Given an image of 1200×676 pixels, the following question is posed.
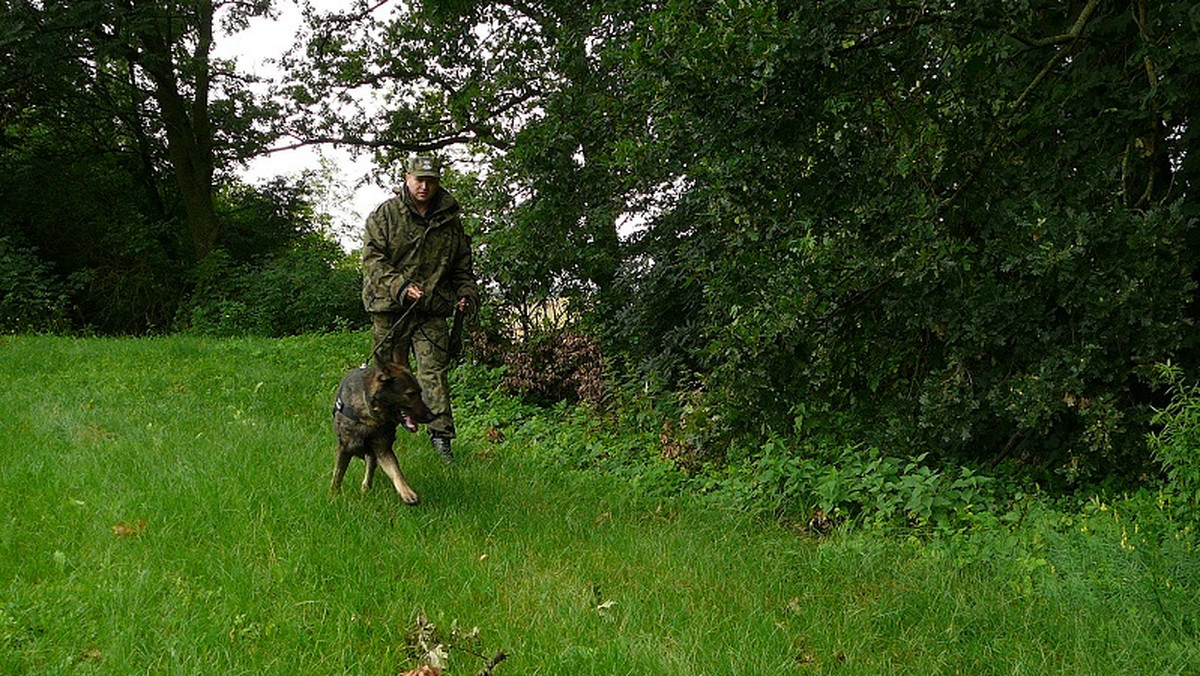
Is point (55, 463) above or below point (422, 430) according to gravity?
above

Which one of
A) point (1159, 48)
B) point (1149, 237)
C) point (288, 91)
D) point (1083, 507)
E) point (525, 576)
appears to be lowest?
point (1083, 507)

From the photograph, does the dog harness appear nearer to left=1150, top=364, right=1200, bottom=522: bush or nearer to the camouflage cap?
the camouflage cap

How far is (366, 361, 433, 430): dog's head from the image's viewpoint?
490cm

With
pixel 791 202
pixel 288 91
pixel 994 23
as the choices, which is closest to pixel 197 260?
pixel 288 91

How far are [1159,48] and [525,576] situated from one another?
4977mm

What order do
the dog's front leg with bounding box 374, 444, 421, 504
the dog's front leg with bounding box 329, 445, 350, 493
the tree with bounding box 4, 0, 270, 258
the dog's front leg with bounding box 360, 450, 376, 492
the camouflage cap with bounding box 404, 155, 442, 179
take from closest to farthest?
the dog's front leg with bounding box 374, 444, 421, 504, the dog's front leg with bounding box 329, 445, 350, 493, the dog's front leg with bounding box 360, 450, 376, 492, the camouflage cap with bounding box 404, 155, 442, 179, the tree with bounding box 4, 0, 270, 258

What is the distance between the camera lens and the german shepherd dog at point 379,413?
491 cm

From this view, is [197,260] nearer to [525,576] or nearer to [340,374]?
[340,374]

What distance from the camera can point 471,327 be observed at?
11445mm

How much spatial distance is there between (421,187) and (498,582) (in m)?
3.33

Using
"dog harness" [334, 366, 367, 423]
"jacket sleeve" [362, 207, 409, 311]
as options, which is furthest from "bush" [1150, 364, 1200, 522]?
"jacket sleeve" [362, 207, 409, 311]

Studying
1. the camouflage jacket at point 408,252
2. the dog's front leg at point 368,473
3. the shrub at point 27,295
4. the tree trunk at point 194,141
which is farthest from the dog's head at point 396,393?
the tree trunk at point 194,141

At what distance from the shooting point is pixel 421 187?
633 centimetres

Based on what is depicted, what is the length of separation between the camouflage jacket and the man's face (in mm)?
72
